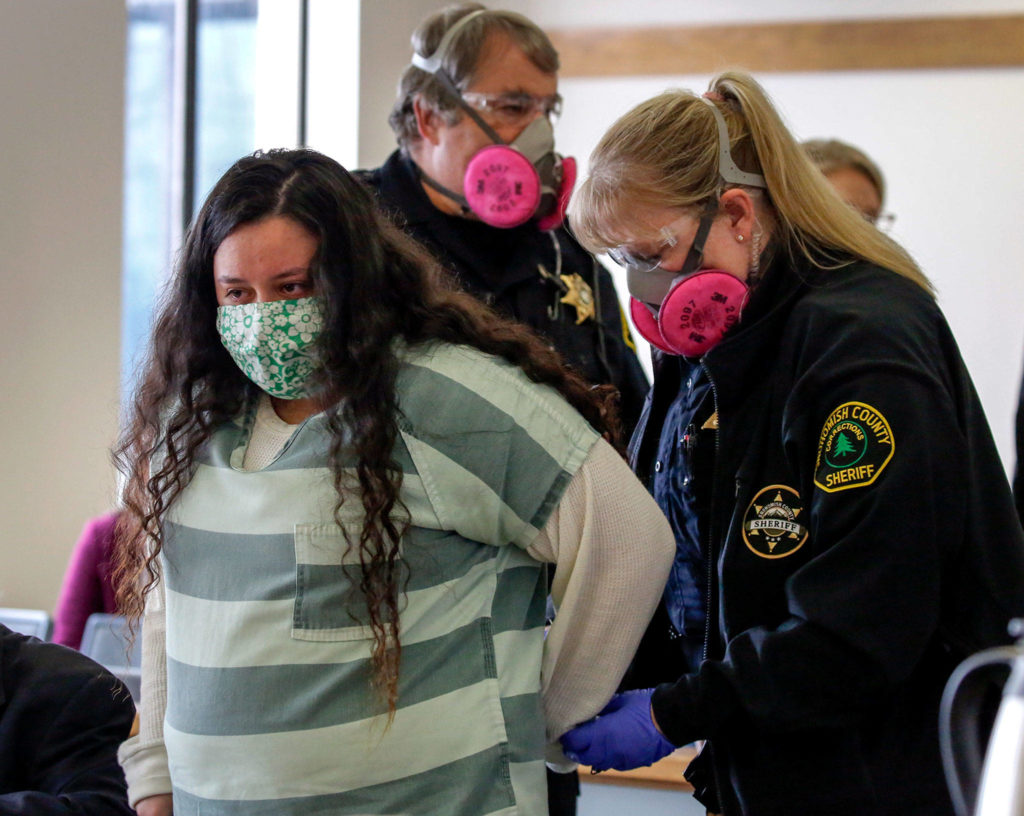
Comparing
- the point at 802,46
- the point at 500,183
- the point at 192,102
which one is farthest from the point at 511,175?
the point at 802,46

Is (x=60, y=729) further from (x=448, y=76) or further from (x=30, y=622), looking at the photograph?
(x=448, y=76)

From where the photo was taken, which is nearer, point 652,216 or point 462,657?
point 462,657

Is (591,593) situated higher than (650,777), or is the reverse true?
(591,593)

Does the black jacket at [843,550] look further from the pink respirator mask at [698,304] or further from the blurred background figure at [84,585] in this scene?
the blurred background figure at [84,585]

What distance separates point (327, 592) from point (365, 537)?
0.26ft

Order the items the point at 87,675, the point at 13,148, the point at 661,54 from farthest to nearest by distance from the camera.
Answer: the point at 661,54 < the point at 13,148 < the point at 87,675

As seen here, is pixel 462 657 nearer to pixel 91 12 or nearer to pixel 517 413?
pixel 517 413

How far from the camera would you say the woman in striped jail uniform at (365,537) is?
1.32 meters

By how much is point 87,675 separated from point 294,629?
54cm

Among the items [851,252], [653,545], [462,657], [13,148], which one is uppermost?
[13,148]

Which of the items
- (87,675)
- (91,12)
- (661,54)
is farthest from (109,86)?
(661,54)

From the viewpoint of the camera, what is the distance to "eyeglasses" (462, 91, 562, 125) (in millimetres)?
2139

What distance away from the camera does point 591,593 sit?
1444 millimetres

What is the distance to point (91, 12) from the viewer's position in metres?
2.74
